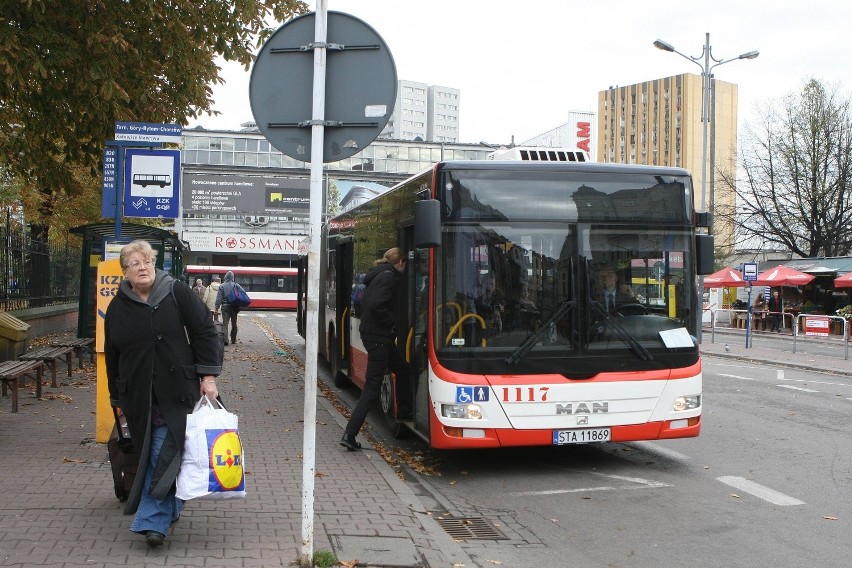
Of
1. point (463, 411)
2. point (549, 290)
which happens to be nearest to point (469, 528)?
point (463, 411)

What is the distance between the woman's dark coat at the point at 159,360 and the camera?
5.23 metres

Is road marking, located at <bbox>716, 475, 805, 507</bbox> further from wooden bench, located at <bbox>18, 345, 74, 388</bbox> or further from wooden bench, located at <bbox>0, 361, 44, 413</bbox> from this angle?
wooden bench, located at <bbox>18, 345, 74, 388</bbox>

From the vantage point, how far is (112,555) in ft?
16.4

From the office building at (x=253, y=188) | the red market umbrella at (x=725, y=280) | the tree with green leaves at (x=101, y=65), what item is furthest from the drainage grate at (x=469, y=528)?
the red market umbrella at (x=725, y=280)

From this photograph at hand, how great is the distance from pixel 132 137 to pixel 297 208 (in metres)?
41.2

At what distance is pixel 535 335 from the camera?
318 inches

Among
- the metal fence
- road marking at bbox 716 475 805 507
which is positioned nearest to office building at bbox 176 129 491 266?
the metal fence

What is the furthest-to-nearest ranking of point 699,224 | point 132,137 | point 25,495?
point 132,137 < point 699,224 < point 25,495

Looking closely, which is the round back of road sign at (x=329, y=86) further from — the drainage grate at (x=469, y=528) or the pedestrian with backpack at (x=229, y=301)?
the pedestrian with backpack at (x=229, y=301)

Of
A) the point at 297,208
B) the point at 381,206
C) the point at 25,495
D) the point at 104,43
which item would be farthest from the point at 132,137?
the point at 297,208

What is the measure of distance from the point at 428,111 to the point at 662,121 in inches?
2687

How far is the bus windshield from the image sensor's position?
316 inches

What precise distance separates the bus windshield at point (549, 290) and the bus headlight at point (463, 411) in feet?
1.01

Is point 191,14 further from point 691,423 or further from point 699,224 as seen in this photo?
point 691,423
